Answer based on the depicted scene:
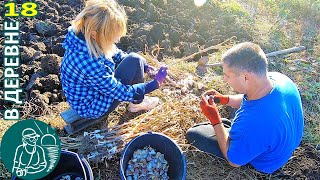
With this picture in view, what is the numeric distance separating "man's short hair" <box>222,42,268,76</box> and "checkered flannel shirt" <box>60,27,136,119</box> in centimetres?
95

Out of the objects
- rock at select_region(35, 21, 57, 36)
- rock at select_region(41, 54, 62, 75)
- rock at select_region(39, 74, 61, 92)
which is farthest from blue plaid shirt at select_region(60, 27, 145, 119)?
rock at select_region(35, 21, 57, 36)

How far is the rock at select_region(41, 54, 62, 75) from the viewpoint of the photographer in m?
3.92

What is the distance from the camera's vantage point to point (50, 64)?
3.93 metres

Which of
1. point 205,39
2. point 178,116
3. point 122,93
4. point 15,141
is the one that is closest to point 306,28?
point 205,39

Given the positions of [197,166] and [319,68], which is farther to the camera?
[319,68]

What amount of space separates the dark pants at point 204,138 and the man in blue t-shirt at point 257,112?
31cm

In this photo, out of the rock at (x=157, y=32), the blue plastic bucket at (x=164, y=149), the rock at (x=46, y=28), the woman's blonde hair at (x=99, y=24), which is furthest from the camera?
the rock at (x=157, y=32)

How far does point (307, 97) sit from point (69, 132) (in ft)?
8.37

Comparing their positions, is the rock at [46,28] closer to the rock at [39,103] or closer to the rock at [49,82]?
the rock at [49,82]

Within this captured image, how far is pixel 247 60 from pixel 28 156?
1676 millimetres

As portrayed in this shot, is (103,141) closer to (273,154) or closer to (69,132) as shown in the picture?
(69,132)

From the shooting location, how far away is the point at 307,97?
402 centimetres

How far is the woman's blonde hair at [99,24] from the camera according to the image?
2691mm

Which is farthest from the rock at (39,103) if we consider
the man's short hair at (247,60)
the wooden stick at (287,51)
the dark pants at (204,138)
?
the wooden stick at (287,51)
